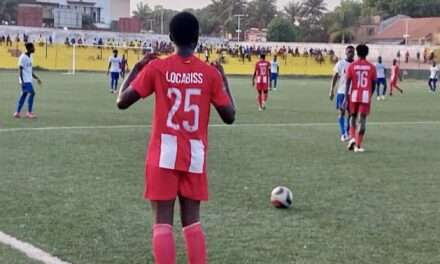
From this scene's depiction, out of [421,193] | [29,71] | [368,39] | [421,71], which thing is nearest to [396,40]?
[368,39]

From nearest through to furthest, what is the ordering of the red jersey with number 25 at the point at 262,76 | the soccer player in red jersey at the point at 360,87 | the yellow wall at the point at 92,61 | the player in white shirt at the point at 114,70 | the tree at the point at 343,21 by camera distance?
the soccer player in red jersey at the point at 360,87 → the red jersey with number 25 at the point at 262,76 → the player in white shirt at the point at 114,70 → the yellow wall at the point at 92,61 → the tree at the point at 343,21

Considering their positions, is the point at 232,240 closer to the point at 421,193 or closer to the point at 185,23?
the point at 185,23

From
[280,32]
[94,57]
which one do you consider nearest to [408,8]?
[280,32]

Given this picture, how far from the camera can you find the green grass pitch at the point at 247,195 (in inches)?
277

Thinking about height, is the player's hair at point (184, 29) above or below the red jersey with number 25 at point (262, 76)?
above

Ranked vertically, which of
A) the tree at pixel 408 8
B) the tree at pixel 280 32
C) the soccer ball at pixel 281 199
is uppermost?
the tree at pixel 408 8

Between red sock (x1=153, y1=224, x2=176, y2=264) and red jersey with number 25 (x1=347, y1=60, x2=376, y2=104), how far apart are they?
A: 9836 mm

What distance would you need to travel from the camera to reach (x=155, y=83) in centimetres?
539

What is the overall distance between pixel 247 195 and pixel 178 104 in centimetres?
442

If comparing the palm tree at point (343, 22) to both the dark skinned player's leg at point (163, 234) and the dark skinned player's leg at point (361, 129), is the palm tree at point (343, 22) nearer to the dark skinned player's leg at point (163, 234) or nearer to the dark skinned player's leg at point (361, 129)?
the dark skinned player's leg at point (361, 129)

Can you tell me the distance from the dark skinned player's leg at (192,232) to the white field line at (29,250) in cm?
133

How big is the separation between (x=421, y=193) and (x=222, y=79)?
5.44 meters

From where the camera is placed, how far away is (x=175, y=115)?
17.8ft

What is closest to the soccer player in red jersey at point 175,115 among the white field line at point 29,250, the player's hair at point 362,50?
the white field line at point 29,250
